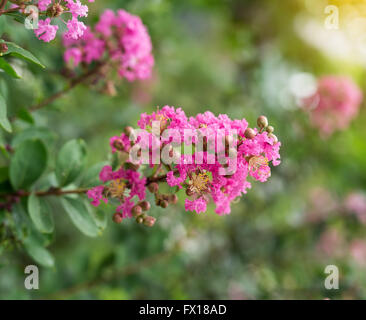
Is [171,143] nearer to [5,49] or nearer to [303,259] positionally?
[5,49]

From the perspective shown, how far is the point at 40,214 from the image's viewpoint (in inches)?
34.4

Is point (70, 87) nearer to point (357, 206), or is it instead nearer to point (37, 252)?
point (37, 252)

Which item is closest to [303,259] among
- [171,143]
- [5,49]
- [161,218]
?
[161,218]

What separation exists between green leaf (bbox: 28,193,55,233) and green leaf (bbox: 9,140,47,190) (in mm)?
47

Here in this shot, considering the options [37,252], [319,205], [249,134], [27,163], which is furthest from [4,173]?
[319,205]

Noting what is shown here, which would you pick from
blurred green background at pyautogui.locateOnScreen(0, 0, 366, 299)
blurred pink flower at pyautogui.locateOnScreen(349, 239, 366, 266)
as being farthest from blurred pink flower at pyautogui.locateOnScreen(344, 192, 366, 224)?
blurred pink flower at pyautogui.locateOnScreen(349, 239, 366, 266)

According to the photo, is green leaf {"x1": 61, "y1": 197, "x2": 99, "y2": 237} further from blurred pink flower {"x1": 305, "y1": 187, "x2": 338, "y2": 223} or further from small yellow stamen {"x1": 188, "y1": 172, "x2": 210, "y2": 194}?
blurred pink flower {"x1": 305, "y1": 187, "x2": 338, "y2": 223}

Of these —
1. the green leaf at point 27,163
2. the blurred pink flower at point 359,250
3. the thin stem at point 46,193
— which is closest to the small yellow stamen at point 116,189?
the thin stem at point 46,193

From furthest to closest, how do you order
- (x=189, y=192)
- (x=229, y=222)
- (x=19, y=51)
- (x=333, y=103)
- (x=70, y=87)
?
1. (x=229, y=222)
2. (x=333, y=103)
3. (x=70, y=87)
4. (x=189, y=192)
5. (x=19, y=51)

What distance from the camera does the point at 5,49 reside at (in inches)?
26.2

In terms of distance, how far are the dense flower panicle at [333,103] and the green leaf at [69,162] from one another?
1.40 meters

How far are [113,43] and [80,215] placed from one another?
542 mm

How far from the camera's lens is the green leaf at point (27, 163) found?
90 centimetres
